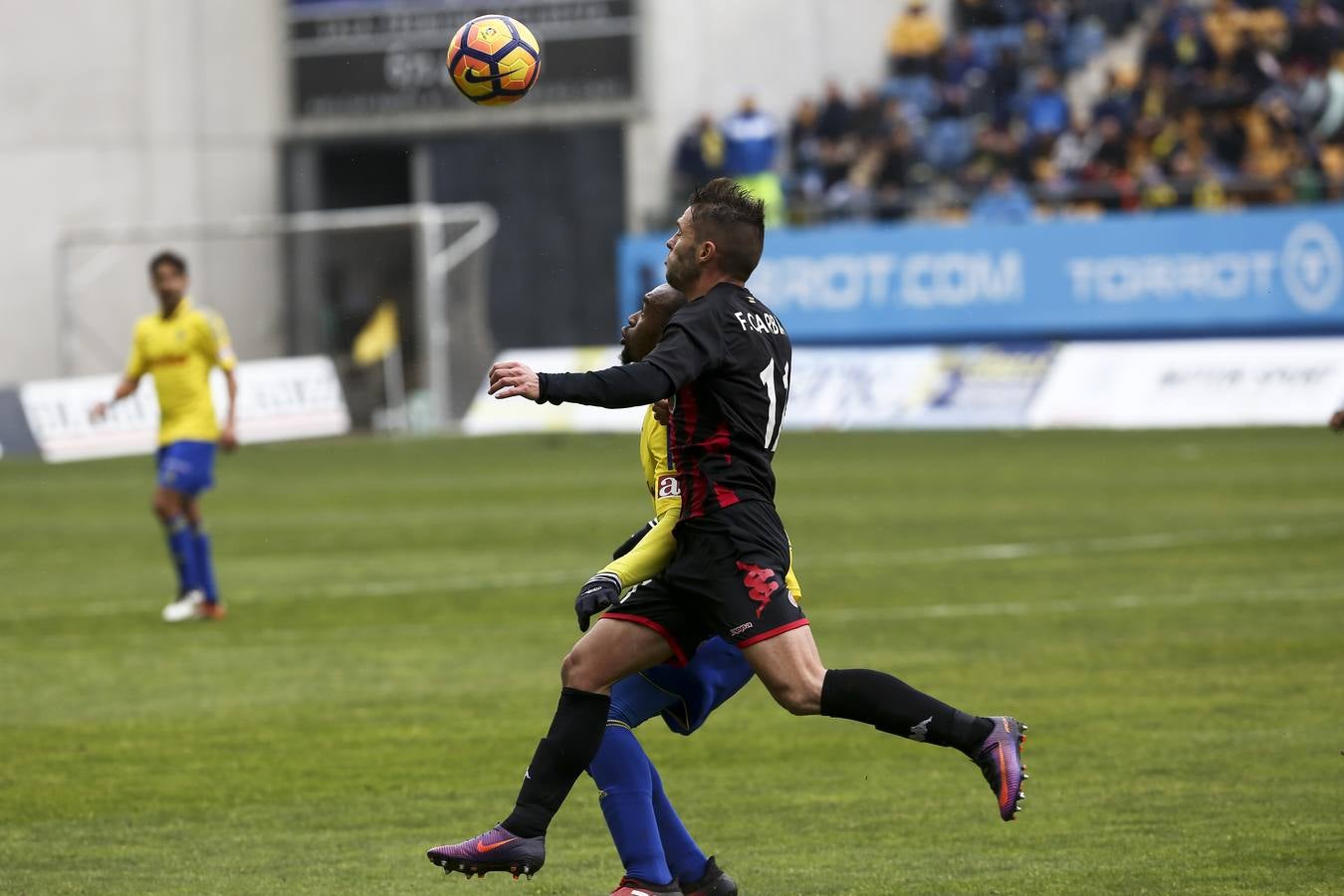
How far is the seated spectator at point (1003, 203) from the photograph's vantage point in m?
31.9

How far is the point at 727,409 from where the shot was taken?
20.0ft

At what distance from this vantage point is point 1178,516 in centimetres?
1828

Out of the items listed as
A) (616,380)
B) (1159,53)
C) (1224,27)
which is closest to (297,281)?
(1159,53)

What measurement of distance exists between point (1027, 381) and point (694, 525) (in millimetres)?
24652

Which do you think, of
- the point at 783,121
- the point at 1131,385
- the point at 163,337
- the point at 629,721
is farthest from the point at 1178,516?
the point at 783,121

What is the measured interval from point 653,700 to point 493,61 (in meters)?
2.86

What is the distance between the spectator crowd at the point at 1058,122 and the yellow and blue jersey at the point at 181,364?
61.9 ft

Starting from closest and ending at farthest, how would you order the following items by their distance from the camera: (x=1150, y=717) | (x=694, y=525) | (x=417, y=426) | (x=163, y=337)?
(x=694, y=525)
(x=1150, y=717)
(x=163, y=337)
(x=417, y=426)

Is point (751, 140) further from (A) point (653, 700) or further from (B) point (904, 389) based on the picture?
(A) point (653, 700)

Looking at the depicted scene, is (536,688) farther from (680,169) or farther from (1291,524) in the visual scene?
(680,169)

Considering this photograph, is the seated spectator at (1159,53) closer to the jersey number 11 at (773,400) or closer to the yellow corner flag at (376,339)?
the yellow corner flag at (376,339)

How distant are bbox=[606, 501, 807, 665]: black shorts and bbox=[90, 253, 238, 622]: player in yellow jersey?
26.7 ft

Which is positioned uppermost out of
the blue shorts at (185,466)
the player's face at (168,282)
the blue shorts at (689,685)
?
the player's face at (168,282)

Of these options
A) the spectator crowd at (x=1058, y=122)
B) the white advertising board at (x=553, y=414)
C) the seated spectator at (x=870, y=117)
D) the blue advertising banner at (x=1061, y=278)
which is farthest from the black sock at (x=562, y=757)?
the seated spectator at (x=870, y=117)
